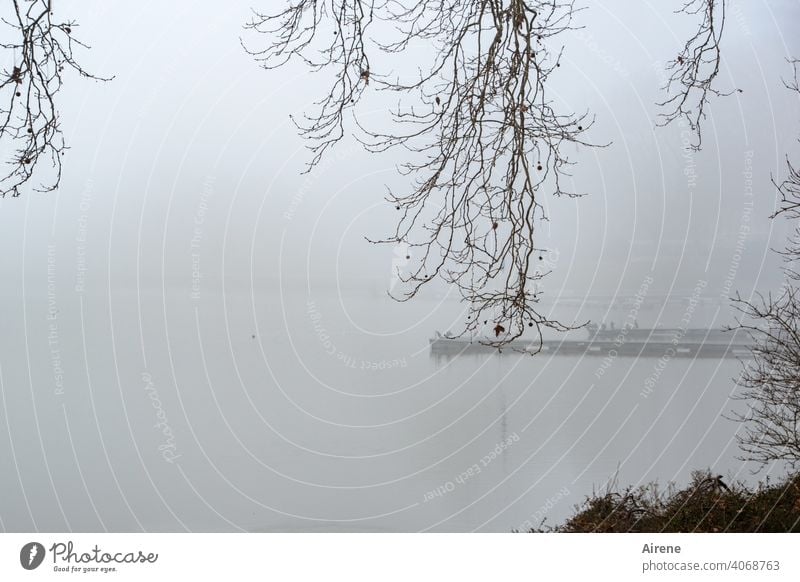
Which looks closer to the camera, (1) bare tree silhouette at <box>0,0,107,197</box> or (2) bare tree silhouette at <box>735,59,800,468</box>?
(1) bare tree silhouette at <box>0,0,107,197</box>

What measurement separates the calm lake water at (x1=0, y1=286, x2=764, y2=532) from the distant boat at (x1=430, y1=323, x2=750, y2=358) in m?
0.03

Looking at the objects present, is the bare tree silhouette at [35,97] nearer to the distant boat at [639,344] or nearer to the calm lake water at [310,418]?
the calm lake water at [310,418]

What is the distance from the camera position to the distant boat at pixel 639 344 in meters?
2.64

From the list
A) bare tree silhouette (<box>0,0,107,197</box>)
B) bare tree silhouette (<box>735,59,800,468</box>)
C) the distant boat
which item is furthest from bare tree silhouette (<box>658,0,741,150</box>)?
bare tree silhouette (<box>0,0,107,197</box>)

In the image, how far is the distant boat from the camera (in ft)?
8.66

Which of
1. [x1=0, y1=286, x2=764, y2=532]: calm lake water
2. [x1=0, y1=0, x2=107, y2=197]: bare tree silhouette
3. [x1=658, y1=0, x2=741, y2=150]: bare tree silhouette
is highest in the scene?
[x1=658, y1=0, x2=741, y2=150]: bare tree silhouette

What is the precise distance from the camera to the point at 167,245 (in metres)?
2.54

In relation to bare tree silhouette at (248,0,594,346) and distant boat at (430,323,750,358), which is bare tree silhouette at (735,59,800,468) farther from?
bare tree silhouette at (248,0,594,346)

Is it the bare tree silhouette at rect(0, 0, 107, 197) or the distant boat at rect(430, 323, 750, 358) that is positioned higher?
the bare tree silhouette at rect(0, 0, 107, 197)

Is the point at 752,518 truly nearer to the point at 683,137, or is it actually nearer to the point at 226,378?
the point at 683,137

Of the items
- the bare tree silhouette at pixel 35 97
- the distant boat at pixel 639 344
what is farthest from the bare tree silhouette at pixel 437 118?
the bare tree silhouette at pixel 35 97

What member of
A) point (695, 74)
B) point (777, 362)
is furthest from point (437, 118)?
point (777, 362)
